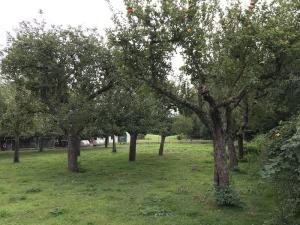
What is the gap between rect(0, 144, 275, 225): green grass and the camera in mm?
13984

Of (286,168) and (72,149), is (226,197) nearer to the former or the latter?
(286,168)

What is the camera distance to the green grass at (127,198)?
14.0 m

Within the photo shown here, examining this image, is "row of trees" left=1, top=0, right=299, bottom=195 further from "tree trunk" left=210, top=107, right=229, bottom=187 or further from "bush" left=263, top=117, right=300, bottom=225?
"bush" left=263, top=117, right=300, bottom=225

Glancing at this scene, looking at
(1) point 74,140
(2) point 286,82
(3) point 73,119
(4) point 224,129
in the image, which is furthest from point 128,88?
(2) point 286,82

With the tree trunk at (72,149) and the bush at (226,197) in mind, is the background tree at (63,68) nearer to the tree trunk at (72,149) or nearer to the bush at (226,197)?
the tree trunk at (72,149)

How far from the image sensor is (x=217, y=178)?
676 inches

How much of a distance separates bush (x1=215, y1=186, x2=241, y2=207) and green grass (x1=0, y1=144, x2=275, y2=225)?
13.3 inches

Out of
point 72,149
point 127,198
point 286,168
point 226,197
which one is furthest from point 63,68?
point 286,168

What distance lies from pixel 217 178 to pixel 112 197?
14.8ft

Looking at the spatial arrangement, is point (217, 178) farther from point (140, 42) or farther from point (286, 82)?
point (140, 42)

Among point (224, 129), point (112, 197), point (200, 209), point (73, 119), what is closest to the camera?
point (200, 209)

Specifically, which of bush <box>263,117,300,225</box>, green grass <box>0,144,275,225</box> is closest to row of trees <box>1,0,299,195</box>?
green grass <box>0,144,275,225</box>

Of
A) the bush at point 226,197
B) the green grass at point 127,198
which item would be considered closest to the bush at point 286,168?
the green grass at point 127,198

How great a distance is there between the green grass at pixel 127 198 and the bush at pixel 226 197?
34cm
